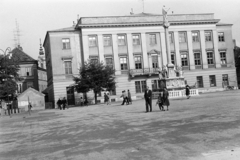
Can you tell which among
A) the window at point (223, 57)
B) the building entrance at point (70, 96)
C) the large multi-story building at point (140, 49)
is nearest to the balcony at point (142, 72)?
the large multi-story building at point (140, 49)

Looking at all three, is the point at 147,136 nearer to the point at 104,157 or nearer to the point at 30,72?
the point at 104,157

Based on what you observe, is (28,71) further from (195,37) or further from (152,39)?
(195,37)

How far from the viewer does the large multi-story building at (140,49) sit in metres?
45.6

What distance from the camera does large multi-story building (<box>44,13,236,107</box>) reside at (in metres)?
45.6

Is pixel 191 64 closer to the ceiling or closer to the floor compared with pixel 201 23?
closer to the floor

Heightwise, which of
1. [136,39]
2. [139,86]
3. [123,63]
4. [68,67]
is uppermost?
[136,39]

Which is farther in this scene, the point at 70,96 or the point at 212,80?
the point at 212,80

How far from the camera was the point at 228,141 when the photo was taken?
25.5 ft

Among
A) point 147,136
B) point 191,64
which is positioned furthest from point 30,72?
point 147,136

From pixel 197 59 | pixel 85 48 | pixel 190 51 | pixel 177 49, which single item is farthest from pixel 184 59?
pixel 85 48

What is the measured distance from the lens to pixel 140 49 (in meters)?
48.0

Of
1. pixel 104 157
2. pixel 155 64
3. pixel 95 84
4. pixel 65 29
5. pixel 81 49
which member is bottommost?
pixel 104 157

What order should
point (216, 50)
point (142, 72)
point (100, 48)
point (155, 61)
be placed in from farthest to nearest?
point (216, 50)
point (155, 61)
point (142, 72)
point (100, 48)

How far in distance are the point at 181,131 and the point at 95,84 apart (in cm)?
2921
